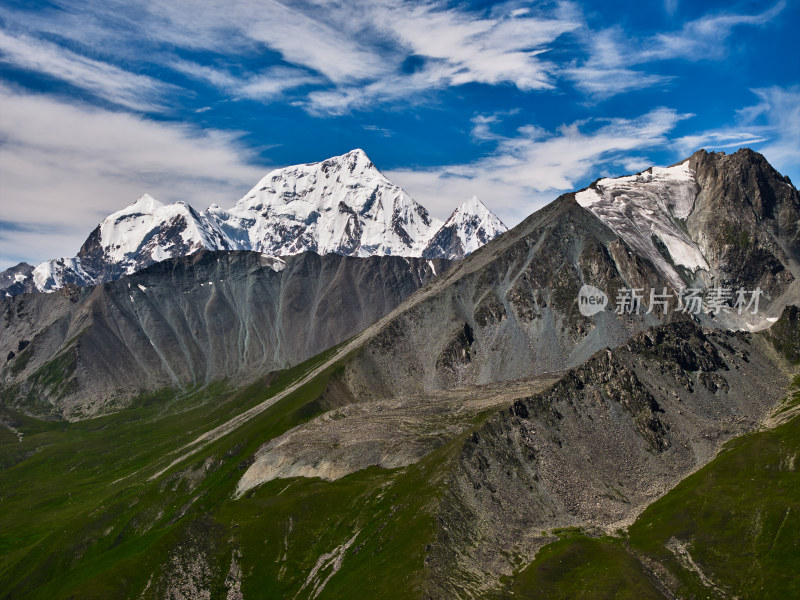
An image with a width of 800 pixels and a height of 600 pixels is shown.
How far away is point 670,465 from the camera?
18762cm

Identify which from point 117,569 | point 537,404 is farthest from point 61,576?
point 537,404

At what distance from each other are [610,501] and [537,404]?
32.9 metres

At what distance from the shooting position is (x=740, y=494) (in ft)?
522

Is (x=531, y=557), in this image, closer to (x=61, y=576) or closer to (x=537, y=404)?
(x=537, y=404)

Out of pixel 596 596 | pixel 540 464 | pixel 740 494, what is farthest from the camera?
pixel 540 464

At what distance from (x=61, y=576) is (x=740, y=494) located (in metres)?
171

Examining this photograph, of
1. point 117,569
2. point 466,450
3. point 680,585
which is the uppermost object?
point 466,450

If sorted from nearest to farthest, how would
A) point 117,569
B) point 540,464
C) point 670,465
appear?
point 117,569, point 540,464, point 670,465

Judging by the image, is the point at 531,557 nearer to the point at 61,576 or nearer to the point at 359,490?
the point at 359,490

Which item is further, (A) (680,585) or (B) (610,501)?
(B) (610,501)

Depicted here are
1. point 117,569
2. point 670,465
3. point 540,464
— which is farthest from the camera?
point 670,465

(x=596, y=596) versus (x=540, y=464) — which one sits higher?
(x=540, y=464)

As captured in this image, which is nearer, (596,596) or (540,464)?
(596,596)

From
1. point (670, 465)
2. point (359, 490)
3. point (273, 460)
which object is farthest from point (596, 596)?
point (273, 460)
